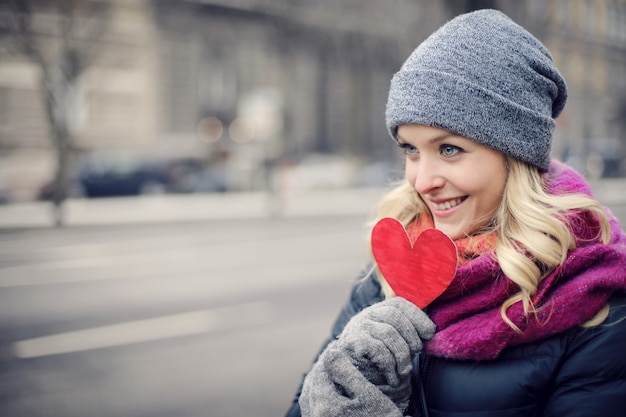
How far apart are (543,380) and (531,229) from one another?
35cm

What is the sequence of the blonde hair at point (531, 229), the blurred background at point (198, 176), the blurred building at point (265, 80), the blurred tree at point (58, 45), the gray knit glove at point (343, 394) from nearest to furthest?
1. the gray knit glove at point (343, 394)
2. the blonde hair at point (531, 229)
3. the blurred background at point (198, 176)
4. the blurred tree at point (58, 45)
5. the blurred building at point (265, 80)

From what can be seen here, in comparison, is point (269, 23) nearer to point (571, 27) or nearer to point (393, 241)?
point (571, 27)

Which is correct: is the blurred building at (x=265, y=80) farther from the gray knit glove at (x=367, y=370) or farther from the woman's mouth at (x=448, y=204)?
the gray knit glove at (x=367, y=370)

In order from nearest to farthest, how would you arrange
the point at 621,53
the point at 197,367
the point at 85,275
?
the point at 197,367 < the point at 85,275 < the point at 621,53

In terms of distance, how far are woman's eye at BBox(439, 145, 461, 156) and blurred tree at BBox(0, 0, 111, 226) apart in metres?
16.2

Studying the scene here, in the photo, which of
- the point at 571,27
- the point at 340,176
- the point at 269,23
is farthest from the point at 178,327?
the point at 571,27

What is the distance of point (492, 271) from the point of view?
1541mm

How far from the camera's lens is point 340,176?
30.2 m

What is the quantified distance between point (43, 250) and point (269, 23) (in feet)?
71.5

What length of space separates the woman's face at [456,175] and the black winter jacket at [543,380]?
13.8 inches

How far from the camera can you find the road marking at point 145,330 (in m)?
6.31

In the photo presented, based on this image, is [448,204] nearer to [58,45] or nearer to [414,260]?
[414,260]

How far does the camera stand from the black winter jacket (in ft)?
4.59

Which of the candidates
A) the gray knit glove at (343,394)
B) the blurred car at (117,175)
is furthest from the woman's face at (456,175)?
the blurred car at (117,175)
